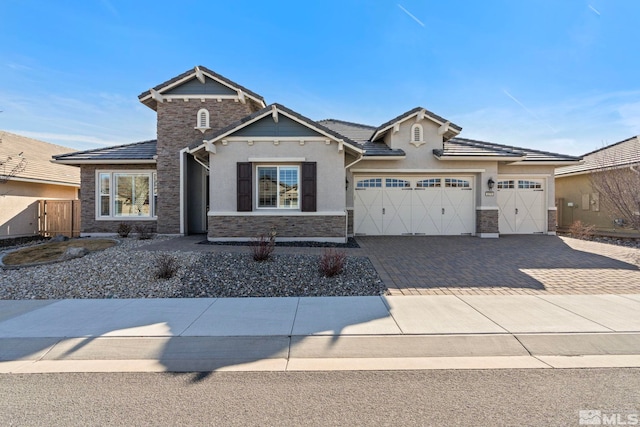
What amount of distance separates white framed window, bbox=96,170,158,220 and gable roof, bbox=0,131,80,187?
11.8ft

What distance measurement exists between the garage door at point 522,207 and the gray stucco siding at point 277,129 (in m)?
10.0

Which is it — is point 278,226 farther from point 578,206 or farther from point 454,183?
point 578,206

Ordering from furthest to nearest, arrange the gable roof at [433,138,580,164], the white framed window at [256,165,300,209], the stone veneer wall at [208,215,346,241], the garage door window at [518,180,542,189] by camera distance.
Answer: the garage door window at [518,180,542,189], the gable roof at [433,138,580,164], the white framed window at [256,165,300,209], the stone veneer wall at [208,215,346,241]

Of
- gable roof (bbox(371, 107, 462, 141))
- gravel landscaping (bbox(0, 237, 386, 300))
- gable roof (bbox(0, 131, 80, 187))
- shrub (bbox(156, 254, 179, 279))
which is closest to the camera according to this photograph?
gravel landscaping (bbox(0, 237, 386, 300))

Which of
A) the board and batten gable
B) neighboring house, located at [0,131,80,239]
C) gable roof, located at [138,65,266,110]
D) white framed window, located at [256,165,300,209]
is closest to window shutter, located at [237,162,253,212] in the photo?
the board and batten gable

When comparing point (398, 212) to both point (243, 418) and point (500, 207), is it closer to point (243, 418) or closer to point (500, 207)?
point (500, 207)

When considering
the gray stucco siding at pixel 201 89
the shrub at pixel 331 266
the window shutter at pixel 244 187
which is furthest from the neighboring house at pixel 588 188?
the gray stucco siding at pixel 201 89

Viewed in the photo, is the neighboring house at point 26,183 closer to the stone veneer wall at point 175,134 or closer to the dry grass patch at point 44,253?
the dry grass patch at point 44,253

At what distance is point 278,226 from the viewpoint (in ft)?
37.5

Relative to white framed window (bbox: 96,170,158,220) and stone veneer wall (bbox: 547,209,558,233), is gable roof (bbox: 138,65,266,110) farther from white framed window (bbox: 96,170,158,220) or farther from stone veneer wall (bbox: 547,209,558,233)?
stone veneer wall (bbox: 547,209,558,233)

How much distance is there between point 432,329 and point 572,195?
19338 mm

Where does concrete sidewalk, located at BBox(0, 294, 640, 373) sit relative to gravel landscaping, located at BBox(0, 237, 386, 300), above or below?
below

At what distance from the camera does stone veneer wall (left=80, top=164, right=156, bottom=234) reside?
46.3ft

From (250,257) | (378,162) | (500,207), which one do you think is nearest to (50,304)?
(250,257)
